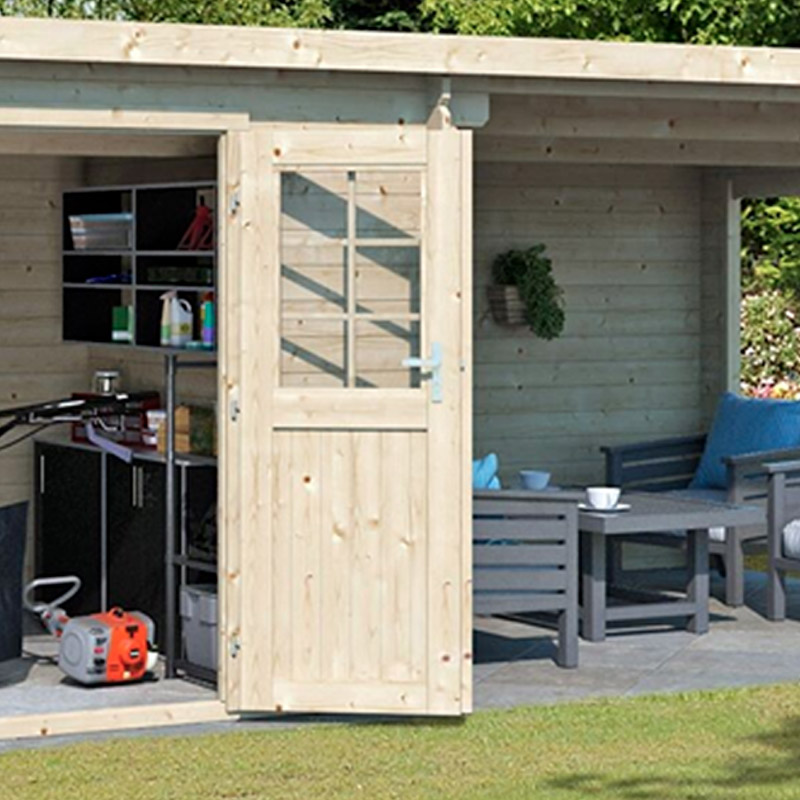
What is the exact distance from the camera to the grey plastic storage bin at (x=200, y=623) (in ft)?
28.3

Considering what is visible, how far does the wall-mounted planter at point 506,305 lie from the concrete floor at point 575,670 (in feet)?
5.19

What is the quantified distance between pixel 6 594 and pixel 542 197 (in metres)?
3.90

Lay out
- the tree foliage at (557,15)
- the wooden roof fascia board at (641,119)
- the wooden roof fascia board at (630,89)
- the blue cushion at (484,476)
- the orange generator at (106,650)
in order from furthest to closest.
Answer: the tree foliage at (557,15), the blue cushion at (484,476), the wooden roof fascia board at (641,119), the orange generator at (106,650), the wooden roof fascia board at (630,89)

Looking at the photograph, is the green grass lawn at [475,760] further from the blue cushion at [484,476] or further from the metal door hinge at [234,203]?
the metal door hinge at [234,203]

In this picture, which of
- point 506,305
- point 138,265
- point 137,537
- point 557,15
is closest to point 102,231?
point 138,265

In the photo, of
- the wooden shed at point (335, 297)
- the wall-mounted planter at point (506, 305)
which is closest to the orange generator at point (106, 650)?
the wooden shed at point (335, 297)

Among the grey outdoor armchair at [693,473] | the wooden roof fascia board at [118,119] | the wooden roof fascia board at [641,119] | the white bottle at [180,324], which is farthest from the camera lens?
the grey outdoor armchair at [693,473]

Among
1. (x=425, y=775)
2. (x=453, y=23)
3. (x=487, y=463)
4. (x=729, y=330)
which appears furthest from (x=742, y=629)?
(x=453, y=23)

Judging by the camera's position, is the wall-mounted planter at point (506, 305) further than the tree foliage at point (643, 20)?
No

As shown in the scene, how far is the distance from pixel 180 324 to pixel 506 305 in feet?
7.61

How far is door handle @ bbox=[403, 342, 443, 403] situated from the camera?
7.89 metres

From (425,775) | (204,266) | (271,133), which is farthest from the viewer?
(204,266)

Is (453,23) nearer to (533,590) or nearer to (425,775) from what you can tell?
(533,590)

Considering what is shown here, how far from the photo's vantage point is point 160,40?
7.60 m
